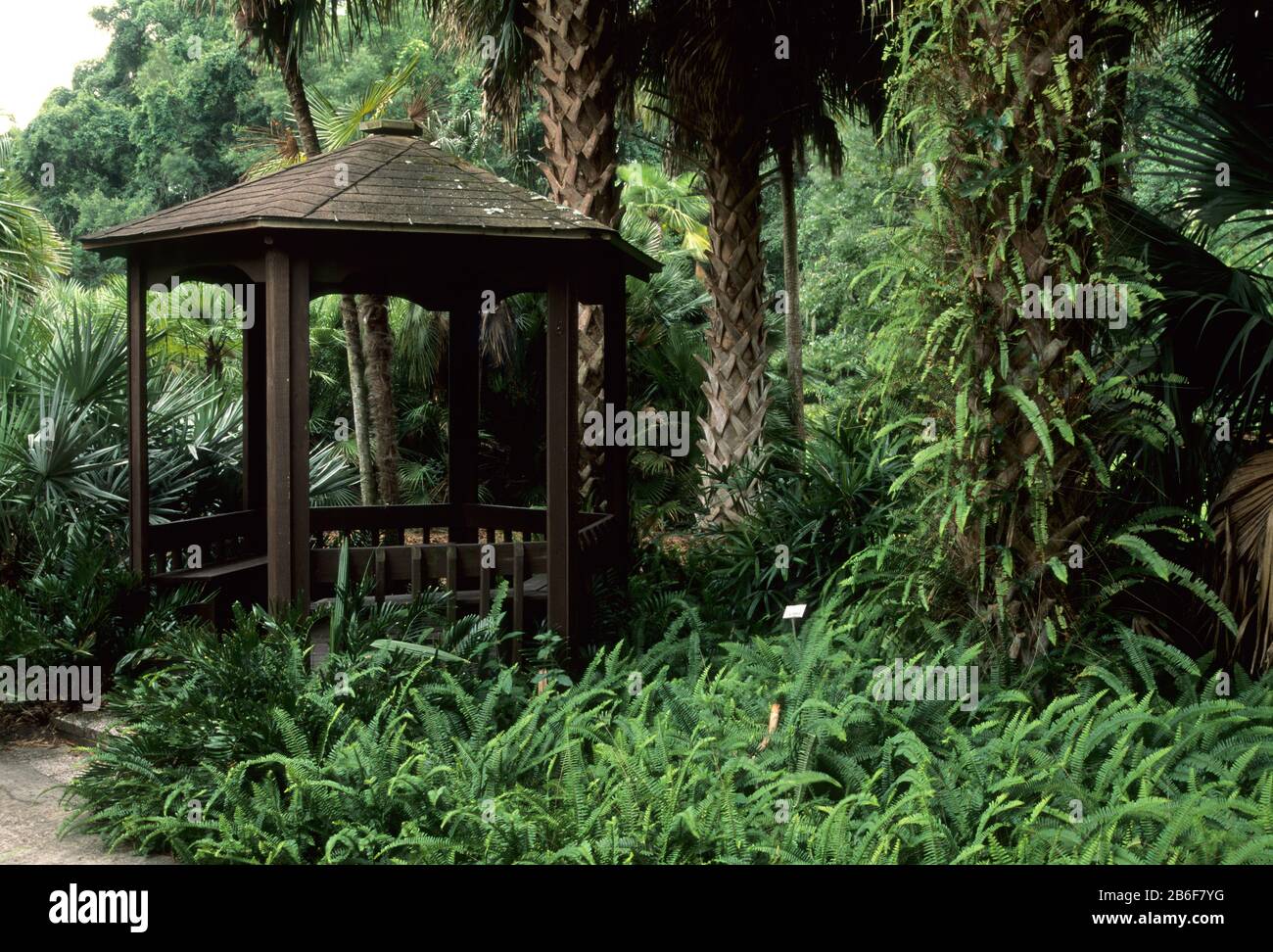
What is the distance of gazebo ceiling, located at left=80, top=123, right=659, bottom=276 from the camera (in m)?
6.71

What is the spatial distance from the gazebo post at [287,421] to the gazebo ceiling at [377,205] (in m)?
0.33

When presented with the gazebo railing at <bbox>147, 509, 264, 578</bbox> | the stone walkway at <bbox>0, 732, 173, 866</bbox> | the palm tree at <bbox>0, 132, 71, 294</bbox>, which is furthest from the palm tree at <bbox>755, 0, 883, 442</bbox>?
the palm tree at <bbox>0, 132, 71, 294</bbox>

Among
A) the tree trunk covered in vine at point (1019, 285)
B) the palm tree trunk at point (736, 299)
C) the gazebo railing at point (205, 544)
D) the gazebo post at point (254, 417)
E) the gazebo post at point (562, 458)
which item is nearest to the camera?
the tree trunk covered in vine at point (1019, 285)

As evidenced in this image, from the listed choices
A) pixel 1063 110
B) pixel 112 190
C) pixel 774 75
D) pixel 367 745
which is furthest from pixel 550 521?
pixel 112 190

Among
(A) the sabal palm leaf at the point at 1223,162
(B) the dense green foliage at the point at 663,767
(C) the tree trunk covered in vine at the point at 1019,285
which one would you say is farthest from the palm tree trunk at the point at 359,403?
(A) the sabal palm leaf at the point at 1223,162

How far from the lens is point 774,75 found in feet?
41.8

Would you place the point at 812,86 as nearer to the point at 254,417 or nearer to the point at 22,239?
the point at 254,417

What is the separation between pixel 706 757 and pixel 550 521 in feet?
7.29

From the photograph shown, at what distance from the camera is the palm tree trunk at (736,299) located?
40.0 feet

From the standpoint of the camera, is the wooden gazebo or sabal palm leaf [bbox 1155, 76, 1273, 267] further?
sabal palm leaf [bbox 1155, 76, 1273, 267]

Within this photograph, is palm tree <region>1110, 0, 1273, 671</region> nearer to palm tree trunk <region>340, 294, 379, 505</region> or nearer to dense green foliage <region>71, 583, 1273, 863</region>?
dense green foliage <region>71, 583, 1273, 863</region>

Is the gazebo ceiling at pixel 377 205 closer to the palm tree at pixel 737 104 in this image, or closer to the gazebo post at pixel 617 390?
the gazebo post at pixel 617 390

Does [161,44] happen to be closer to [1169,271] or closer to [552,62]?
[552,62]

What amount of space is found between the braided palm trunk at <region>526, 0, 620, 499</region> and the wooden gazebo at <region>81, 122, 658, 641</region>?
0.79m
